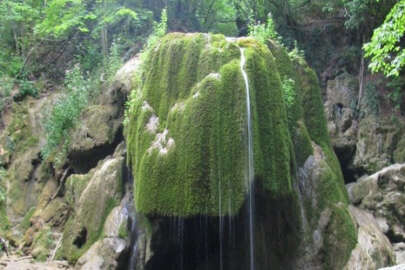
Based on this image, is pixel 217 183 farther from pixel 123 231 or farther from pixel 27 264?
pixel 27 264

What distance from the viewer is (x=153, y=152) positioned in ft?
26.5

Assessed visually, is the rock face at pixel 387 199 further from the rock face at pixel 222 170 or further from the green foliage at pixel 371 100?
the green foliage at pixel 371 100

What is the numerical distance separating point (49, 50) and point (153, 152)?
12.9 meters

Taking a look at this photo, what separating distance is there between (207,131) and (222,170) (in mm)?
782

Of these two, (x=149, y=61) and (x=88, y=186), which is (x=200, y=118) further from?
(x=88, y=186)

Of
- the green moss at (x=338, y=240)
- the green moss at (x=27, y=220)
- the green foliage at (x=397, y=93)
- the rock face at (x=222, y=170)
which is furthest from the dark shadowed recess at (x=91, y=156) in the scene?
the green foliage at (x=397, y=93)

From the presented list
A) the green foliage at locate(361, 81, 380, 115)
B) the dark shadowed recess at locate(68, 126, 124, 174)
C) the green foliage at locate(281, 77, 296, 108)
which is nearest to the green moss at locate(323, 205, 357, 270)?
the green foliage at locate(281, 77, 296, 108)

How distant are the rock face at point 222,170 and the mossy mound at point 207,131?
19 mm

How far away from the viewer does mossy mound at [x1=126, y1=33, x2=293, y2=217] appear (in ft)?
24.0

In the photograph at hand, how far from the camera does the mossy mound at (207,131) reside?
7.31 metres

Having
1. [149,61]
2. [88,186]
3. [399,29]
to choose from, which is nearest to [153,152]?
[149,61]

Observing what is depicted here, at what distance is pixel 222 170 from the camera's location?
7328mm

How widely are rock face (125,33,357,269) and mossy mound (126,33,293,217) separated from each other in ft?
0.06

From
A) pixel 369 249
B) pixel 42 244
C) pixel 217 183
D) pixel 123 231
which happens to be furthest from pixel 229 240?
pixel 42 244
